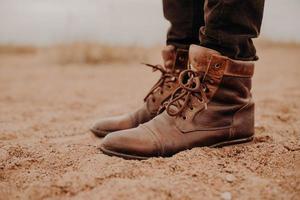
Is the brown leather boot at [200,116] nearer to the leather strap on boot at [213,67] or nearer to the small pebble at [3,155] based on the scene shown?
the leather strap on boot at [213,67]

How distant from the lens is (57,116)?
2102mm

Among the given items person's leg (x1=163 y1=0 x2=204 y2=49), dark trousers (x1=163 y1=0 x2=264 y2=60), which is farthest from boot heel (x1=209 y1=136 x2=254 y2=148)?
person's leg (x1=163 y1=0 x2=204 y2=49)

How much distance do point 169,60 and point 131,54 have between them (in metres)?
4.48

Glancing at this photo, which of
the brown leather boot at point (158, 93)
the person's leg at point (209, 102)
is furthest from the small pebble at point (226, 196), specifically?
the brown leather boot at point (158, 93)

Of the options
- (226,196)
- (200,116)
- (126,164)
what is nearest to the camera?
(226,196)

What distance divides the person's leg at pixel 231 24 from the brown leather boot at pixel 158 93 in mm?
298

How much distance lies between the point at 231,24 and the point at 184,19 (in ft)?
1.19

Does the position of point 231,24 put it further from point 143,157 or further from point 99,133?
point 99,133

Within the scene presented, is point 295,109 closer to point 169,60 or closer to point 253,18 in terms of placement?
point 169,60

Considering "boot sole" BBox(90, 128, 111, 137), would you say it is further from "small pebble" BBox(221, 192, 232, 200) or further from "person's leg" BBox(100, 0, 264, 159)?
"small pebble" BBox(221, 192, 232, 200)

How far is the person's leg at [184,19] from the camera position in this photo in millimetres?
1465

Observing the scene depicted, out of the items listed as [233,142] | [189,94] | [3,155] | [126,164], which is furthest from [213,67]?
[3,155]

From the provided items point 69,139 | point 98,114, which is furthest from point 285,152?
point 98,114

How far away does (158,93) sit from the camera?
1513 mm
